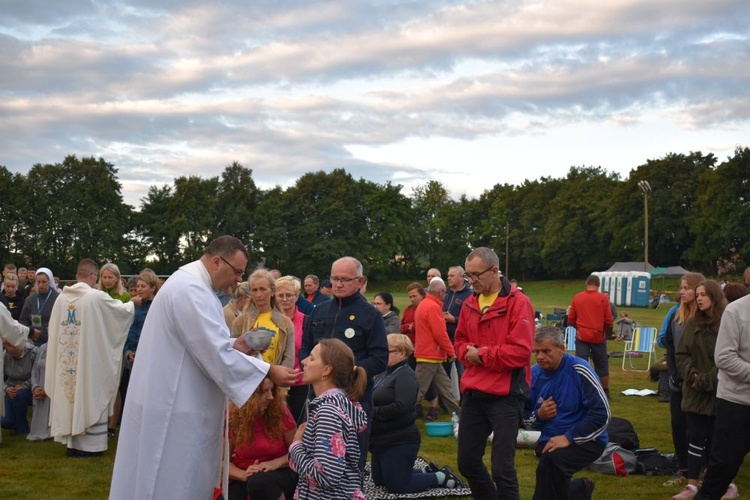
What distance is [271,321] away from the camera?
7.34 metres

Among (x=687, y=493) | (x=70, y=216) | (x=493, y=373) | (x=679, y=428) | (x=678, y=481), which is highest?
(x=70, y=216)

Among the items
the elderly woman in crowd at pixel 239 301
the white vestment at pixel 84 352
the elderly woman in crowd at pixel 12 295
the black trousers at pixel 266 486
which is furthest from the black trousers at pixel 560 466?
the elderly woman in crowd at pixel 12 295

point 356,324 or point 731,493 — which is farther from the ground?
point 356,324

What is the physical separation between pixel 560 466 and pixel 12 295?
9536 millimetres

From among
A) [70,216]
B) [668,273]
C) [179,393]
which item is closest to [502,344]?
[179,393]

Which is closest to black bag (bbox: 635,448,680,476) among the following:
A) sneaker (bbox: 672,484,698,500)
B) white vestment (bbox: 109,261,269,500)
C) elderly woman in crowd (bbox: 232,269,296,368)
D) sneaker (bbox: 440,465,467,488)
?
sneaker (bbox: 672,484,698,500)

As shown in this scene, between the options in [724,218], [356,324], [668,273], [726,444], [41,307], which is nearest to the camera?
[726,444]

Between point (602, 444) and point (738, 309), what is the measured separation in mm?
1520

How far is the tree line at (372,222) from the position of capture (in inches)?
2510

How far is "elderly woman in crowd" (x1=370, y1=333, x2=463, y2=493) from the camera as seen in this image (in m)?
7.47

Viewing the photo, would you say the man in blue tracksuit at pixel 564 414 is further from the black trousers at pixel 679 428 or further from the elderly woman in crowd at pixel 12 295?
the elderly woman in crowd at pixel 12 295

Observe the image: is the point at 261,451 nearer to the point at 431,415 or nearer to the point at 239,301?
the point at 239,301

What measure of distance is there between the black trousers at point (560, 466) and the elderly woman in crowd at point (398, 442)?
190 centimetres

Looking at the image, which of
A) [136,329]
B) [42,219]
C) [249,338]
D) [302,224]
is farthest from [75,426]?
[302,224]
